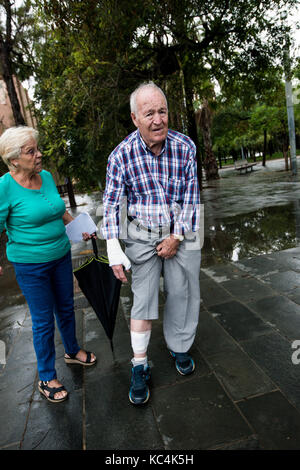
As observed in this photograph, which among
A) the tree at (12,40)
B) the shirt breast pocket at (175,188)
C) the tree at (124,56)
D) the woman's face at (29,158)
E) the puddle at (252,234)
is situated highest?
the tree at (12,40)

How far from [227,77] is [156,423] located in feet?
28.4

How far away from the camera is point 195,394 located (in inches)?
85.1

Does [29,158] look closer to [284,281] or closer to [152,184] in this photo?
[152,184]

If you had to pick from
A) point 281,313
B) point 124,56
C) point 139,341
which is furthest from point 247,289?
point 124,56

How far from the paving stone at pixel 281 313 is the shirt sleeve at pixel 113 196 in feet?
5.61

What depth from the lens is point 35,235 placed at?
2221 mm

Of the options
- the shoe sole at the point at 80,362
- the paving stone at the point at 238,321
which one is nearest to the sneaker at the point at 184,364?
the paving stone at the point at 238,321

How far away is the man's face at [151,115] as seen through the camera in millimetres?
1988

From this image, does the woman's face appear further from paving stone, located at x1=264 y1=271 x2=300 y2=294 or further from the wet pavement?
paving stone, located at x1=264 y1=271 x2=300 y2=294

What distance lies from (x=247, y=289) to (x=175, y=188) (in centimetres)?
203

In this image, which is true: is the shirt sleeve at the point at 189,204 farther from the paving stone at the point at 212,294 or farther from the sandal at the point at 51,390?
the paving stone at the point at 212,294

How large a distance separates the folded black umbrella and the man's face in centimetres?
99

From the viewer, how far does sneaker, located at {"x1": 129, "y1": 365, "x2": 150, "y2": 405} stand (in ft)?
7.00
